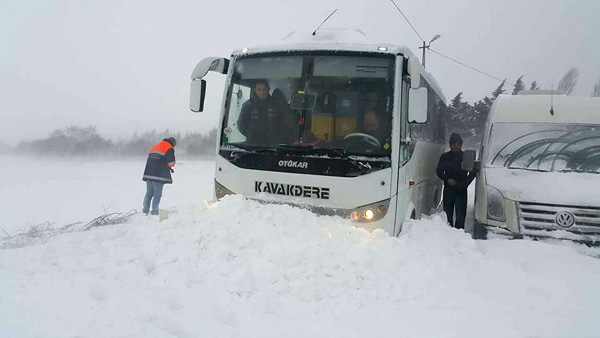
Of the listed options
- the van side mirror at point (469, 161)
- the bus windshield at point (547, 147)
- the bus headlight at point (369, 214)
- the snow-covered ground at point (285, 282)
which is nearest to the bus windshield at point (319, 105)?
the bus headlight at point (369, 214)

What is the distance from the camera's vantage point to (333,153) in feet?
16.9

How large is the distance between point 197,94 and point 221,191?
1.59m

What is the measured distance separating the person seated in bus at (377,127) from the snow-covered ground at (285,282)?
1.17 meters

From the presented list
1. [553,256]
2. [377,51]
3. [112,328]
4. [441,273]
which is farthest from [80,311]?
[553,256]

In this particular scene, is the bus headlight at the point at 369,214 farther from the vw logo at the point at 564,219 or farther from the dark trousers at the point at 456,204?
the dark trousers at the point at 456,204

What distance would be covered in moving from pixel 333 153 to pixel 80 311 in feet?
10.6

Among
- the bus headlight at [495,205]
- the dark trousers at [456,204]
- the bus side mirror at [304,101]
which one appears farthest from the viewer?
the dark trousers at [456,204]

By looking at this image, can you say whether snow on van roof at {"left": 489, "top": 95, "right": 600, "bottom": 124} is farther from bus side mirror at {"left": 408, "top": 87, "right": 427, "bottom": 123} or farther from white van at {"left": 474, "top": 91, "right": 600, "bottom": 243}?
bus side mirror at {"left": 408, "top": 87, "right": 427, "bottom": 123}

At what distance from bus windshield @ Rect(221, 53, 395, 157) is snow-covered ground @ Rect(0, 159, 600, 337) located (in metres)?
0.98

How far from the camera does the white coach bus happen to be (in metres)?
5.07

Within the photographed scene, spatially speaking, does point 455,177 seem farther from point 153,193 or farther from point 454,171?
point 153,193

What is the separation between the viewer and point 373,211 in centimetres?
503

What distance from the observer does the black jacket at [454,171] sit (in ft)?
27.0

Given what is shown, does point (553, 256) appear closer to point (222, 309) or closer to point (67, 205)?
point (222, 309)
